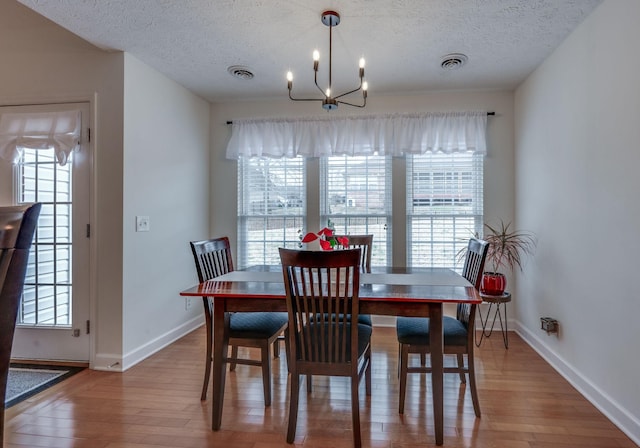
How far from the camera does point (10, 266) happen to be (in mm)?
1012

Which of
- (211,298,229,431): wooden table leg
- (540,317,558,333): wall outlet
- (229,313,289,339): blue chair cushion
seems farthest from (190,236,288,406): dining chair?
(540,317,558,333): wall outlet

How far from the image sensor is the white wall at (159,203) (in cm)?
283

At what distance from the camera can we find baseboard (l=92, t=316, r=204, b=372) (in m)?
2.72

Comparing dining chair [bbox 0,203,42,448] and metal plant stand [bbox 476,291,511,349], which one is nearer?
dining chair [bbox 0,203,42,448]

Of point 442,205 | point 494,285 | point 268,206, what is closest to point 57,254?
point 268,206

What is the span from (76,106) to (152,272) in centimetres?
149

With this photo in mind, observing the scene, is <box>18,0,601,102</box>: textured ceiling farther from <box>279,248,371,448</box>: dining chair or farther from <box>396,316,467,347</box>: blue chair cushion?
<box>396,316,467,347</box>: blue chair cushion

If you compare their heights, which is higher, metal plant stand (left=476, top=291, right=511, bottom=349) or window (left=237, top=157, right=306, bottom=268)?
window (left=237, top=157, right=306, bottom=268)

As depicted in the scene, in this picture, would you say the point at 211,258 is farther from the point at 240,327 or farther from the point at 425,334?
the point at 425,334

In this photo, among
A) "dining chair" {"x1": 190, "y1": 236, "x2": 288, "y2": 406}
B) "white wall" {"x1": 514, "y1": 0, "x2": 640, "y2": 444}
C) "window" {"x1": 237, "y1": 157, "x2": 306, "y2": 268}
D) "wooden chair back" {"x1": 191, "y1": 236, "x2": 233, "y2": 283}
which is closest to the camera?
"white wall" {"x1": 514, "y1": 0, "x2": 640, "y2": 444}

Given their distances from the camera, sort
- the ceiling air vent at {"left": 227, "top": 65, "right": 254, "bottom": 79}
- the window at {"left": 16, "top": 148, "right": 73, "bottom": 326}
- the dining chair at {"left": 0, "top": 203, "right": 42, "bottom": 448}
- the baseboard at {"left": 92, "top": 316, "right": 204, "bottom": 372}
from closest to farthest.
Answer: the dining chair at {"left": 0, "top": 203, "right": 42, "bottom": 448}, the baseboard at {"left": 92, "top": 316, "right": 204, "bottom": 372}, the window at {"left": 16, "top": 148, "right": 73, "bottom": 326}, the ceiling air vent at {"left": 227, "top": 65, "right": 254, "bottom": 79}

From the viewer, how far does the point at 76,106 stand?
2.82m

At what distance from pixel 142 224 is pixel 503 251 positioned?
10.8ft

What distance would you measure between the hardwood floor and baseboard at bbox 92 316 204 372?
71mm
